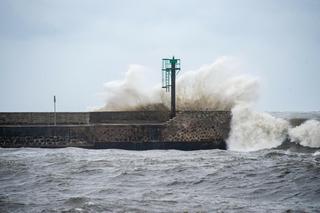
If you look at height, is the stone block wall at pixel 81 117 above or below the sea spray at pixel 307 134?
above

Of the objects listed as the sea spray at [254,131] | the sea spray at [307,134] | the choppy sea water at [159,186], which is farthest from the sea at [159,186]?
the sea spray at [307,134]

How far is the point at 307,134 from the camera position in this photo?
1970 centimetres

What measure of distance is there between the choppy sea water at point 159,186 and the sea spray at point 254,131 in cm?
674

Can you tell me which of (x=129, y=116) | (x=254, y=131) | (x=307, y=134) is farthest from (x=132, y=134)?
(x=307, y=134)

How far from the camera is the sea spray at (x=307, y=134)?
19.4 m

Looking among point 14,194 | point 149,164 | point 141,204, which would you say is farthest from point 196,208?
point 149,164

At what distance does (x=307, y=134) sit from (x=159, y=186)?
12620 mm

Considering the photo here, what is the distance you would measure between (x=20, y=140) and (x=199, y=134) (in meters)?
8.13

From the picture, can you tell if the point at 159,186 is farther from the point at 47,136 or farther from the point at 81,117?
the point at 81,117

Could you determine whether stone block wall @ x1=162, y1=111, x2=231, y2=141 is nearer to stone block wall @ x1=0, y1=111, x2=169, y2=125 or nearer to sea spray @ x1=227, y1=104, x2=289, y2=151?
sea spray @ x1=227, y1=104, x2=289, y2=151

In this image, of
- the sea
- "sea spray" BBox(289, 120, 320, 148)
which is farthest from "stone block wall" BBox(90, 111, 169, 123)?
the sea

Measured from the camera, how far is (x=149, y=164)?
12734 mm

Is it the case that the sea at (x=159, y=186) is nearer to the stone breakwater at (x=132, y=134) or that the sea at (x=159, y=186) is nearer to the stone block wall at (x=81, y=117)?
the stone breakwater at (x=132, y=134)

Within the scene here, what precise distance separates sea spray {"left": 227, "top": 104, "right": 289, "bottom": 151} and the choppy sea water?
6.74 m
